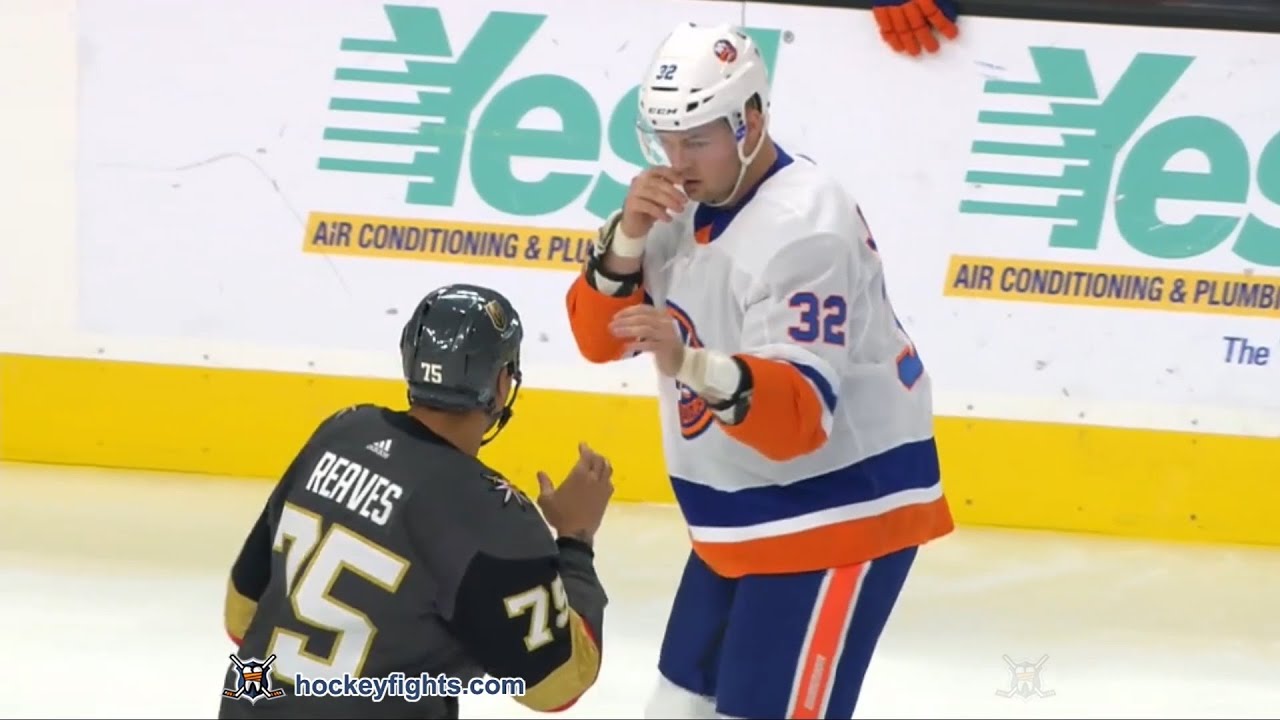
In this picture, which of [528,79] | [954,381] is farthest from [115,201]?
[954,381]

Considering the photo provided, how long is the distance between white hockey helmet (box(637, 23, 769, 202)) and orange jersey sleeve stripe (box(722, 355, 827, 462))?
32 cm

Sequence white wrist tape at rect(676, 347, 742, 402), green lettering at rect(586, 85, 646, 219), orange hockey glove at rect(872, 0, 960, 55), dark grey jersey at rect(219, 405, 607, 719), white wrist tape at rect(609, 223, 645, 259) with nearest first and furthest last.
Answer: dark grey jersey at rect(219, 405, 607, 719) < white wrist tape at rect(676, 347, 742, 402) < white wrist tape at rect(609, 223, 645, 259) < orange hockey glove at rect(872, 0, 960, 55) < green lettering at rect(586, 85, 646, 219)

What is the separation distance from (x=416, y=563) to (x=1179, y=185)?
316 centimetres

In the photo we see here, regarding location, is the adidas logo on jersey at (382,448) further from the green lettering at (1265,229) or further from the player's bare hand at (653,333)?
the green lettering at (1265,229)

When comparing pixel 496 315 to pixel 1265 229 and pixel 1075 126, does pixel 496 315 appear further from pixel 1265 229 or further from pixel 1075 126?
pixel 1265 229

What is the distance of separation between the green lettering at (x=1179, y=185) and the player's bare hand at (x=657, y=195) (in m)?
2.59

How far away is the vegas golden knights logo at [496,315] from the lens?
216 cm

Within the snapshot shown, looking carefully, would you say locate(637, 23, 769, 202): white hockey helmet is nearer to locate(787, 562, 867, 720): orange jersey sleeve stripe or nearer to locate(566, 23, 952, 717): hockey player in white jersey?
locate(566, 23, 952, 717): hockey player in white jersey

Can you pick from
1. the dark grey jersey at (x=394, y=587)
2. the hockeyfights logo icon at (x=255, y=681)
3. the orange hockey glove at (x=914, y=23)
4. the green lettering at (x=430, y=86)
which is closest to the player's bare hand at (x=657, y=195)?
the dark grey jersey at (x=394, y=587)

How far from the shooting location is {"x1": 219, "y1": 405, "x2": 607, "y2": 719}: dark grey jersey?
2039 millimetres

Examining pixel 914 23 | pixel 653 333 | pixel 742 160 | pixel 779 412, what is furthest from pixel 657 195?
pixel 914 23

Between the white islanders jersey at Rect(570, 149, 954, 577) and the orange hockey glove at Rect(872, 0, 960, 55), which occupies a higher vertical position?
the orange hockey glove at Rect(872, 0, 960, 55)

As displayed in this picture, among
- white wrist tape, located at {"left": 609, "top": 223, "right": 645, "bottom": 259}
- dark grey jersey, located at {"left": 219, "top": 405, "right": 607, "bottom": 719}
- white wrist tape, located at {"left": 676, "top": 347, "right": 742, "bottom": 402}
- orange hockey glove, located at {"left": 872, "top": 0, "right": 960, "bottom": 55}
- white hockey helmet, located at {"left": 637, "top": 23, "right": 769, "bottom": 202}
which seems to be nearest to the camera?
dark grey jersey, located at {"left": 219, "top": 405, "right": 607, "bottom": 719}

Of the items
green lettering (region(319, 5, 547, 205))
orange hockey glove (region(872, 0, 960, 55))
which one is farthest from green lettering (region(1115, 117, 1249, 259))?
green lettering (region(319, 5, 547, 205))
